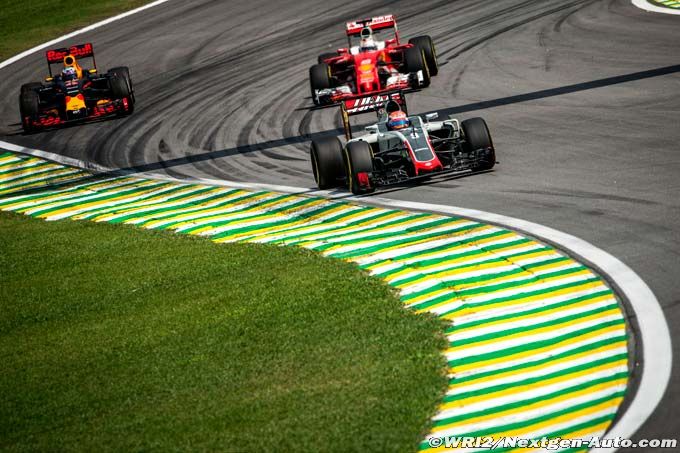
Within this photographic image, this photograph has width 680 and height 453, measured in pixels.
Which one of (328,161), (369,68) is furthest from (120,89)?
(328,161)

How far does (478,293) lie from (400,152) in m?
6.31

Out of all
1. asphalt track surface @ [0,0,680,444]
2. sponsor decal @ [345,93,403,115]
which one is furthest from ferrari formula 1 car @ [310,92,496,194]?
sponsor decal @ [345,93,403,115]

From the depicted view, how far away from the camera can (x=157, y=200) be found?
19.4m

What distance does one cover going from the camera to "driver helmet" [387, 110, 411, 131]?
16.9 metres

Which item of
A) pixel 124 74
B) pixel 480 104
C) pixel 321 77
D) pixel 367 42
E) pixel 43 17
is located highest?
pixel 43 17

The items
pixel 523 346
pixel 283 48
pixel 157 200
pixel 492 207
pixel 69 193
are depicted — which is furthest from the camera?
pixel 283 48

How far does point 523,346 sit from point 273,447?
2707 mm

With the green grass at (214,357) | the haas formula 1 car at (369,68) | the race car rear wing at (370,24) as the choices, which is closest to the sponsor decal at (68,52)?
the haas formula 1 car at (369,68)

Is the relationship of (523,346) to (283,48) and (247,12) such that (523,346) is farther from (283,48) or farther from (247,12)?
(247,12)

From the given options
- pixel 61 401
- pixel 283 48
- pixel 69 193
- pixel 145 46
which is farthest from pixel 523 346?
pixel 145 46

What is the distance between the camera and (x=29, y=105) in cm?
2783

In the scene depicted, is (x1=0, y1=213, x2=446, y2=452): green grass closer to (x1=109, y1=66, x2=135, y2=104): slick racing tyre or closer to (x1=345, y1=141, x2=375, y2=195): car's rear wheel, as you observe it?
(x1=345, y1=141, x2=375, y2=195): car's rear wheel

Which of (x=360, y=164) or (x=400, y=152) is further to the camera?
(x=400, y=152)

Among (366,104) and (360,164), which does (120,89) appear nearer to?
(366,104)
